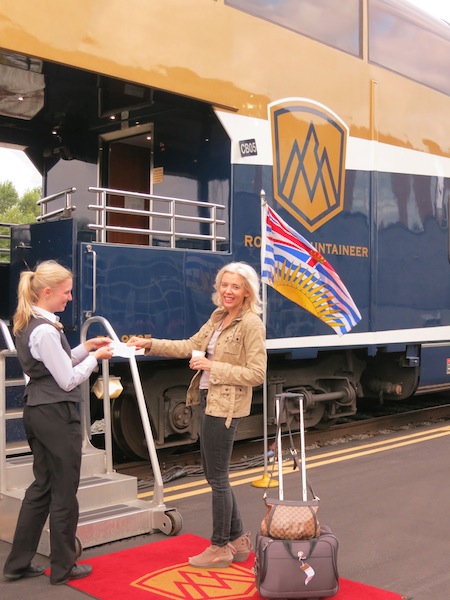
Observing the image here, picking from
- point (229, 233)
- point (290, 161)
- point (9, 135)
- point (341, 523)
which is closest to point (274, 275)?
point (229, 233)

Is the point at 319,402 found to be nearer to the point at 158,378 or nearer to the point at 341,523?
the point at 158,378

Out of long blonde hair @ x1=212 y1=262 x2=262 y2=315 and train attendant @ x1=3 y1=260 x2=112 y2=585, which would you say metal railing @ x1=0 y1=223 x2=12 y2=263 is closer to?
train attendant @ x1=3 y1=260 x2=112 y2=585

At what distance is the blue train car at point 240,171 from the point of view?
6.25m

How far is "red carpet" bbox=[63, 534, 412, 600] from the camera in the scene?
3.99 metres

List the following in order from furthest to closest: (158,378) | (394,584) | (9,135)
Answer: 1. (9,135)
2. (158,378)
3. (394,584)

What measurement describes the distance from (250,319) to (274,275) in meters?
3.01

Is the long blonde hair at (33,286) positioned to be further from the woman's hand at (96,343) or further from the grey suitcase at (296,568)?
the grey suitcase at (296,568)

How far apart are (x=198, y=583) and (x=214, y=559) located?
0.72 ft

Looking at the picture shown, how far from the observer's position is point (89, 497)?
502 centimetres

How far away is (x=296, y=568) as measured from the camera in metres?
3.77

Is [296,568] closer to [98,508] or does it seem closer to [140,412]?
[98,508]

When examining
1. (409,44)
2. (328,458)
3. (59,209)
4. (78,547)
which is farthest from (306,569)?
(409,44)

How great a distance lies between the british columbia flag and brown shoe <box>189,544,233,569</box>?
3063 mm

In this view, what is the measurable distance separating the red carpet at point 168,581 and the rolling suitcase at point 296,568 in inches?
8.5
